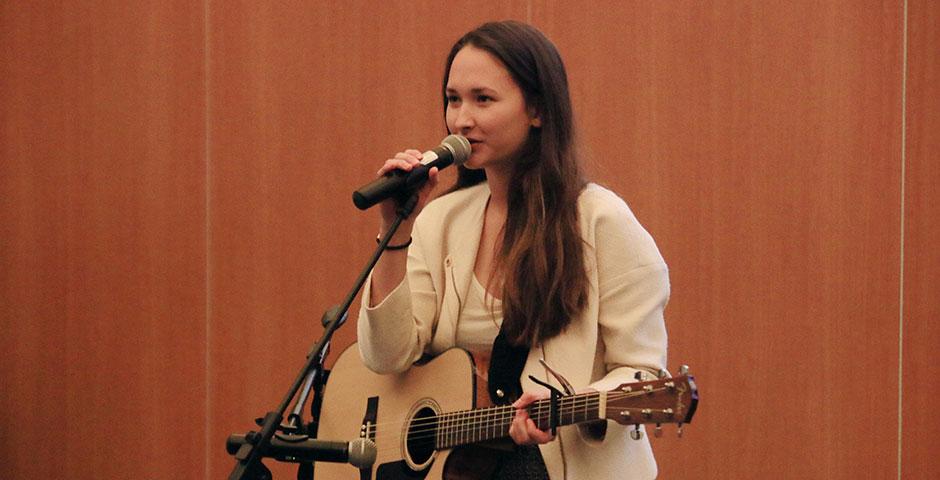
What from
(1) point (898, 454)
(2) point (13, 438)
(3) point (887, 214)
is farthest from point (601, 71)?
(2) point (13, 438)

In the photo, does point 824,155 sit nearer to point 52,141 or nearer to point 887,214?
point 887,214

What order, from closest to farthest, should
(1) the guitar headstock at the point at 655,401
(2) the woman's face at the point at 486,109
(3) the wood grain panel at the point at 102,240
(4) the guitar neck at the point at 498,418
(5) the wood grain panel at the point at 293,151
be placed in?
(1) the guitar headstock at the point at 655,401, (4) the guitar neck at the point at 498,418, (2) the woman's face at the point at 486,109, (5) the wood grain panel at the point at 293,151, (3) the wood grain panel at the point at 102,240

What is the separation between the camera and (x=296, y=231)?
Result: 4020 millimetres

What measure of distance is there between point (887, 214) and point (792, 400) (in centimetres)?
62

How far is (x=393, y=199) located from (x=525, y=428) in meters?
0.45

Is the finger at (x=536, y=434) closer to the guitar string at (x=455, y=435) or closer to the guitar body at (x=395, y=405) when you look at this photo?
the guitar string at (x=455, y=435)

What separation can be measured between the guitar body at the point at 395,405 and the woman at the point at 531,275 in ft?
0.18

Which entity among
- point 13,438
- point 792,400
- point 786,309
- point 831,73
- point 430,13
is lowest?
point 13,438

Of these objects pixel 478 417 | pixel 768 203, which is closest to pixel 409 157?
pixel 478 417

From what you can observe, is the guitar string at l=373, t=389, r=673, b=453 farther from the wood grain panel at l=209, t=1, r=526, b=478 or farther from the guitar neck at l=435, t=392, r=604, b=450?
the wood grain panel at l=209, t=1, r=526, b=478

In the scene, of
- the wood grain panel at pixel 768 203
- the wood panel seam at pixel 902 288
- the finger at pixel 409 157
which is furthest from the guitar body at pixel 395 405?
the wood panel seam at pixel 902 288

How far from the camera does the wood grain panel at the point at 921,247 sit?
11.2ft

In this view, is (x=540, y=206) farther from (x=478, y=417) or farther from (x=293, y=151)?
(x=293, y=151)

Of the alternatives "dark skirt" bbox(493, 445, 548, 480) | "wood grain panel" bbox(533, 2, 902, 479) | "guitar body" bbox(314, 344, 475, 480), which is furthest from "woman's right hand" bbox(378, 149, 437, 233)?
"wood grain panel" bbox(533, 2, 902, 479)
